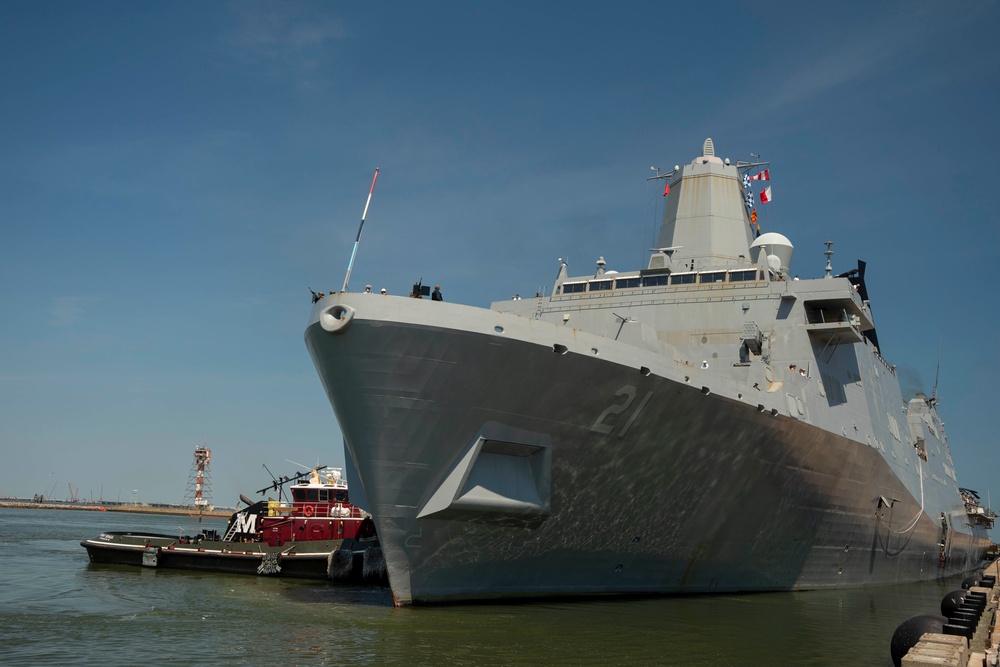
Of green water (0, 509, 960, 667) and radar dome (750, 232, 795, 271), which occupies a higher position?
radar dome (750, 232, 795, 271)

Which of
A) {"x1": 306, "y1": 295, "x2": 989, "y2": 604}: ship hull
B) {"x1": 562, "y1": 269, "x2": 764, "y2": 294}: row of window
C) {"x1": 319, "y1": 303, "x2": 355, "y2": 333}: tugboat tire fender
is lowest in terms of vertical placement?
{"x1": 306, "y1": 295, "x2": 989, "y2": 604}: ship hull

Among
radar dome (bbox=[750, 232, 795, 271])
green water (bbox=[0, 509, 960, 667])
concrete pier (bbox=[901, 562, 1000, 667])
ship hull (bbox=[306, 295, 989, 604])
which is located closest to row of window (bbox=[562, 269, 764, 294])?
radar dome (bbox=[750, 232, 795, 271])

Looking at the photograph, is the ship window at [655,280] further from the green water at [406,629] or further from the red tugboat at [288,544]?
the red tugboat at [288,544]

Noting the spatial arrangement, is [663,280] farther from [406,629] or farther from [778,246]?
[406,629]

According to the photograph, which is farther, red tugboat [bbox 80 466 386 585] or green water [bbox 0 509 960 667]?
red tugboat [bbox 80 466 386 585]

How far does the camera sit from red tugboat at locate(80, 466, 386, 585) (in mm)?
21641

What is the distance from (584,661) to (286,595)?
9.26 m

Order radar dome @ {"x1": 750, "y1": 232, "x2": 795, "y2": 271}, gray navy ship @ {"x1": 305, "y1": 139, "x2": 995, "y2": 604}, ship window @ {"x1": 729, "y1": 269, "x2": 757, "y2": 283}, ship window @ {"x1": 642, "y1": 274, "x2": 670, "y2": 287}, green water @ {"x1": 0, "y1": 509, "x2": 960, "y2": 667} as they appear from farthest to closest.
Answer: radar dome @ {"x1": 750, "y1": 232, "x2": 795, "y2": 271} → ship window @ {"x1": 642, "y1": 274, "x2": 670, "y2": 287} → ship window @ {"x1": 729, "y1": 269, "x2": 757, "y2": 283} → gray navy ship @ {"x1": 305, "y1": 139, "x2": 995, "y2": 604} → green water @ {"x1": 0, "y1": 509, "x2": 960, "y2": 667}

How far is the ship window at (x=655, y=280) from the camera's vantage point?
1992cm

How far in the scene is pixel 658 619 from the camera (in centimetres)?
1373

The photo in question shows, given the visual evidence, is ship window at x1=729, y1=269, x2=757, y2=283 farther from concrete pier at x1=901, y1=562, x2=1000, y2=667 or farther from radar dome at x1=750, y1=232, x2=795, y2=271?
concrete pier at x1=901, y1=562, x2=1000, y2=667

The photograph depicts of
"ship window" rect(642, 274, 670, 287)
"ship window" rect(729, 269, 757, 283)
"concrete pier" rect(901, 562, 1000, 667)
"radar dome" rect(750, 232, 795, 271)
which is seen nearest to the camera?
"concrete pier" rect(901, 562, 1000, 667)

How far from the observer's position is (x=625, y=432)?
14.1m

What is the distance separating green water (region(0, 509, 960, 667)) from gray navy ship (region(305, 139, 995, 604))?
0.89m
